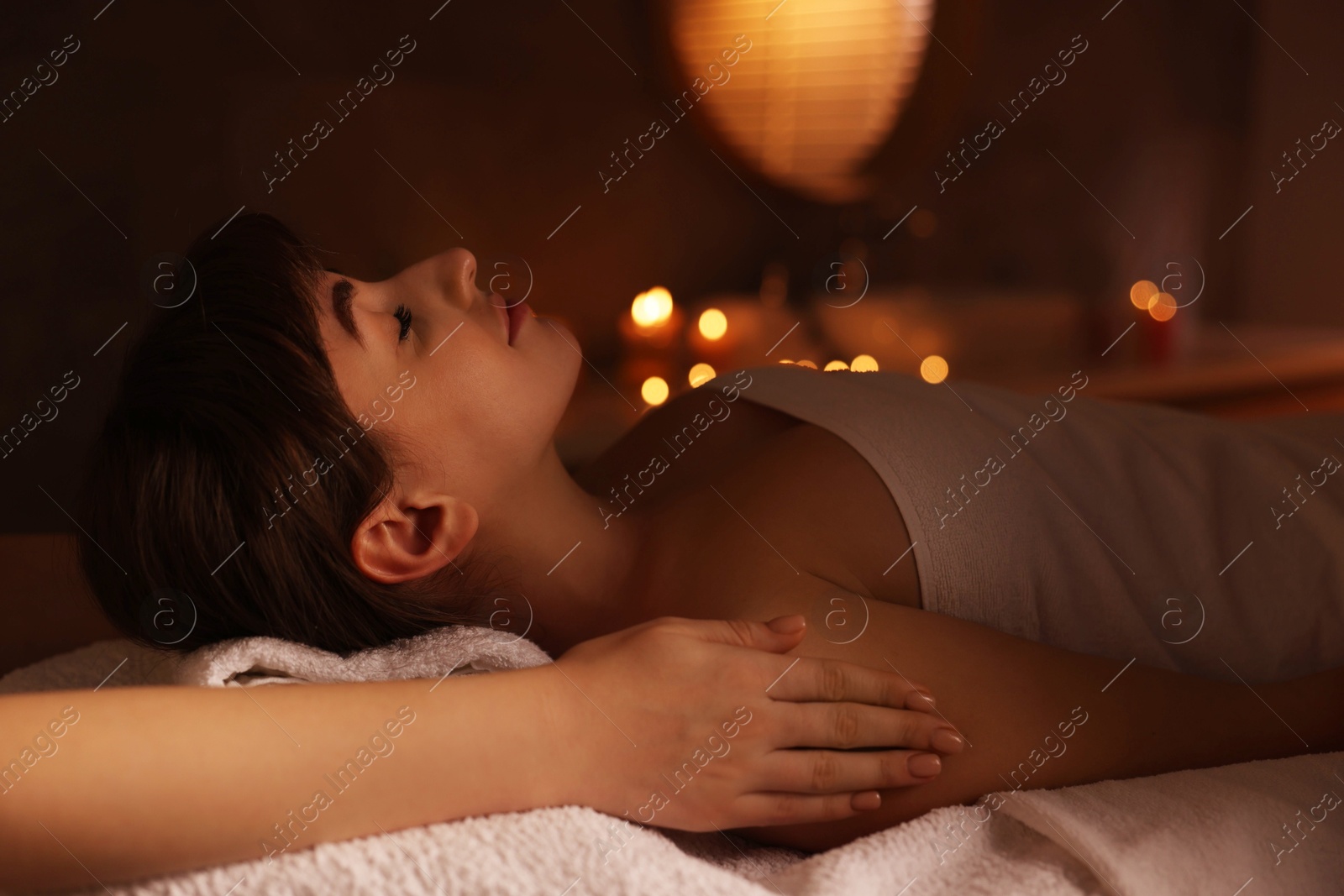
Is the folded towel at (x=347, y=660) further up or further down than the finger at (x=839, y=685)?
further down

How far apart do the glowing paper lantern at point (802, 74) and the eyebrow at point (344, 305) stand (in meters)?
1.20

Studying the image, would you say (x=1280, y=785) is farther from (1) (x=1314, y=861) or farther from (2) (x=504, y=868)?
(2) (x=504, y=868)

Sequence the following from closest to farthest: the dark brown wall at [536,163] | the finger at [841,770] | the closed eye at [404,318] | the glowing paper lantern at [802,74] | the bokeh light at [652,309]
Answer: the finger at [841,770] → the closed eye at [404,318] → the dark brown wall at [536,163] → the glowing paper lantern at [802,74] → the bokeh light at [652,309]

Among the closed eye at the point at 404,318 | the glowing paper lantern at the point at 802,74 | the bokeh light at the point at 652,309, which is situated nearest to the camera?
the closed eye at the point at 404,318

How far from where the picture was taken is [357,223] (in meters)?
1.81

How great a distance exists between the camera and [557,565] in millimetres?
975

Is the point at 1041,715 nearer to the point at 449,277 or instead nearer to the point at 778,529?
the point at 778,529

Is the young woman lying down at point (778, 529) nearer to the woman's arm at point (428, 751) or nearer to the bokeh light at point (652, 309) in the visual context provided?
the woman's arm at point (428, 751)

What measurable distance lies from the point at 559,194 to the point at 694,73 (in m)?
0.36

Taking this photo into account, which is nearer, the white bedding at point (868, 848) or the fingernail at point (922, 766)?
the white bedding at point (868, 848)

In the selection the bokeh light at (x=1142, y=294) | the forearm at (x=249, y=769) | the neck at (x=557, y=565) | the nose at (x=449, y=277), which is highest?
the bokeh light at (x=1142, y=294)

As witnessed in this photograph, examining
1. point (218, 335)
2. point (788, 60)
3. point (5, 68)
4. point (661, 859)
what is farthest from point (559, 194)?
point (661, 859)

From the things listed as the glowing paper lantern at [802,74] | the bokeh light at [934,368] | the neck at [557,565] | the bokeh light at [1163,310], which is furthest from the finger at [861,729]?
the bokeh light at [1163,310]

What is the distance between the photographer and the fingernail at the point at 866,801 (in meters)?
0.68
